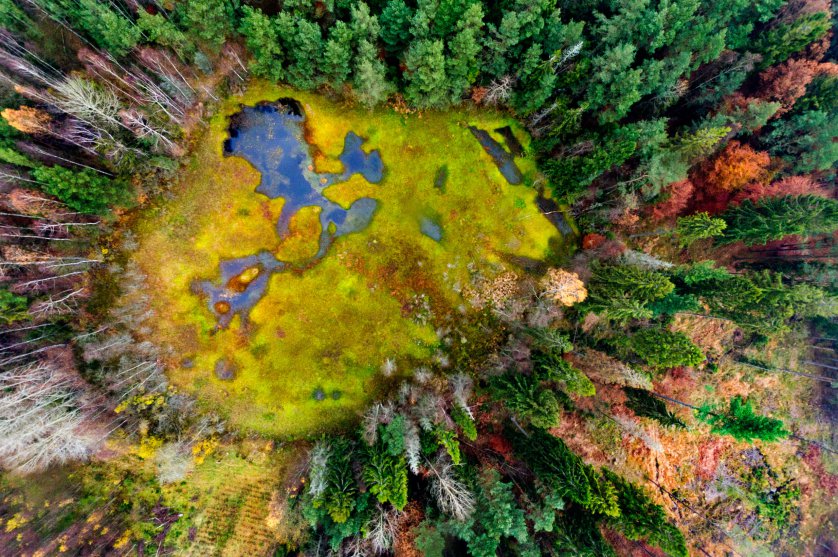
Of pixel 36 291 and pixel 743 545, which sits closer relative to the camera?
pixel 36 291

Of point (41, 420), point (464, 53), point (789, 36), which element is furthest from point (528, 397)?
point (41, 420)

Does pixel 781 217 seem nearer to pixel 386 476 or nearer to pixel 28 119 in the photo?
pixel 386 476

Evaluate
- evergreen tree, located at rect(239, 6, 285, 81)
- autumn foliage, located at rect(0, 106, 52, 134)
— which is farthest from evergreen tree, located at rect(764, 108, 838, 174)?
autumn foliage, located at rect(0, 106, 52, 134)

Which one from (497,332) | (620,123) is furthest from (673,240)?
(497,332)

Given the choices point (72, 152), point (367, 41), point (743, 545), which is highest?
point (367, 41)

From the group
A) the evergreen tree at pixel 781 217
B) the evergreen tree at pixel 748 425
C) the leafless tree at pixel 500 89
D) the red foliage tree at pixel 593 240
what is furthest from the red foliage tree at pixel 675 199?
the leafless tree at pixel 500 89

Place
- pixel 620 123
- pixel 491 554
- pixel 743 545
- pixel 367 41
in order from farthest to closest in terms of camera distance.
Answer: pixel 743 545 < pixel 620 123 < pixel 367 41 < pixel 491 554

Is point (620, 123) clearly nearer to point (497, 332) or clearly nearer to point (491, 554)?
point (497, 332)
